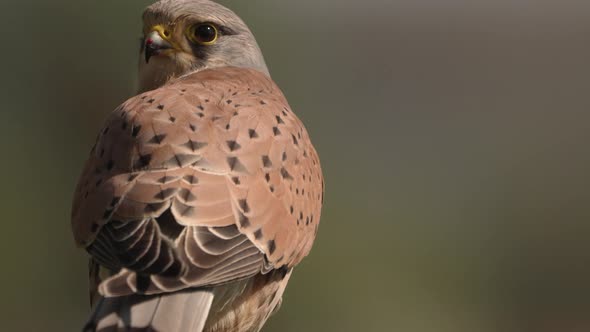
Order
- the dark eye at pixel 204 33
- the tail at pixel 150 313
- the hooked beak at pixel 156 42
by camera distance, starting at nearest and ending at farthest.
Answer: the tail at pixel 150 313
the hooked beak at pixel 156 42
the dark eye at pixel 204 33

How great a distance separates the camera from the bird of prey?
357 cm

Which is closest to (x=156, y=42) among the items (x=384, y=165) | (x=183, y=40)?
(x=183, y=40)

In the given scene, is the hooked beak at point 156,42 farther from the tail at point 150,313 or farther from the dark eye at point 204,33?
the tail at point 150,313

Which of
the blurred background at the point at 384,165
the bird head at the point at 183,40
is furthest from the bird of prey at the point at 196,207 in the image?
the blurred background at the point at 384,165

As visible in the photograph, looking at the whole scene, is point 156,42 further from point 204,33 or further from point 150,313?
point 150,313

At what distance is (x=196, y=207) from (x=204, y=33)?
1.94m

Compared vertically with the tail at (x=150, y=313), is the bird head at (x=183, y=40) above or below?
above

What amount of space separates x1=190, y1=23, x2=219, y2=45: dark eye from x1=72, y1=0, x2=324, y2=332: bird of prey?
0.41m

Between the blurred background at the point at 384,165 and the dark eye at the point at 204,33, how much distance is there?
3.49 metres

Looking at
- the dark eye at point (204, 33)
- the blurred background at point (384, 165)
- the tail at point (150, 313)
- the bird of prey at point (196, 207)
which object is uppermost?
the dark eye at point (204, 33)

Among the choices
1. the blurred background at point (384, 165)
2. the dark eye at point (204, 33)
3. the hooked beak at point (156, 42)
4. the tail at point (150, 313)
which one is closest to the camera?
the tail at point (150, 313)

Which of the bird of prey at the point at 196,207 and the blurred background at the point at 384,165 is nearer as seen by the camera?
the bird of prey at the point at 196,207

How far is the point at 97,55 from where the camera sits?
10.8m

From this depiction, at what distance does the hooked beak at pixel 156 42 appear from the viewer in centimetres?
526
